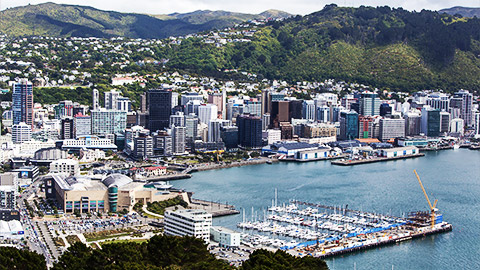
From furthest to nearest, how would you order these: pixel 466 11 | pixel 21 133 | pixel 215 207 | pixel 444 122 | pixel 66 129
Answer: pixel 466 11 → pixel 444 122 → pixel 66 129 → pixel 21 133 → pixel 215 207

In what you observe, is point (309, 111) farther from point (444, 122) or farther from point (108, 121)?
point (108, 121)

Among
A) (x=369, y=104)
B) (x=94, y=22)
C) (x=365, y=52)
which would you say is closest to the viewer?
(x=369, y=104)

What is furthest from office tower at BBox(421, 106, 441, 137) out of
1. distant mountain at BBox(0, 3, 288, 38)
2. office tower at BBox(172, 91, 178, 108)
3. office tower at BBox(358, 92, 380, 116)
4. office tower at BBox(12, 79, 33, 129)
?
distant mountain at BBox(0, 3, 288, 38)

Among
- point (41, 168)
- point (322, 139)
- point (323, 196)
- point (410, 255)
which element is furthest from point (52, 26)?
point (410, 255)

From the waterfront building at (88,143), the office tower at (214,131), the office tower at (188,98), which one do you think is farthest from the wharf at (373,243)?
the office tower at (188,98)

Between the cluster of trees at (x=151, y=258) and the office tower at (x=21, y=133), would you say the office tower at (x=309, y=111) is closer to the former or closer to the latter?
the office tower at (x=21, y=133)

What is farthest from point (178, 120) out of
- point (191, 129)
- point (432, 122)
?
point (432, 122)

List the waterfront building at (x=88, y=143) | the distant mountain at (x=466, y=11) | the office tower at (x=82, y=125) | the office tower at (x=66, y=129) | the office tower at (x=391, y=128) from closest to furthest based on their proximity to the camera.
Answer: the waterfront building at (x=88, y=143) < the office tower at (x=66, y=129) < the office tower at (x=82, y=125) < the office tower at (x=391, y=128) < the distant mountain at (x=466, y=11)
